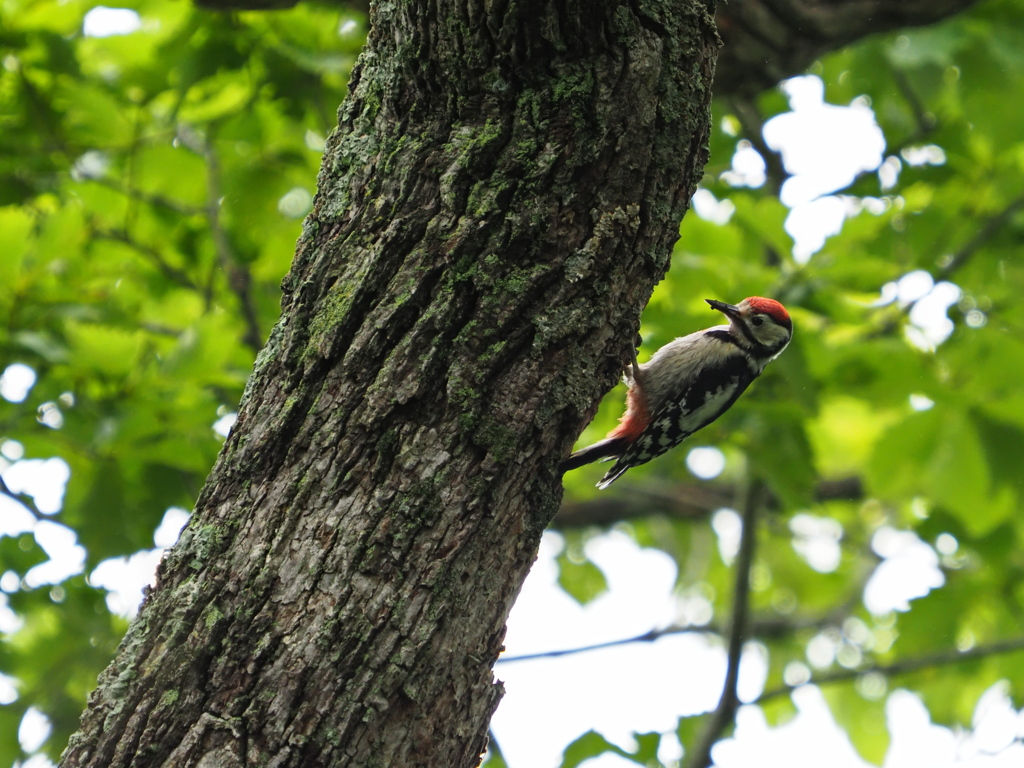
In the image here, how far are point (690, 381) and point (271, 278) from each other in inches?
101

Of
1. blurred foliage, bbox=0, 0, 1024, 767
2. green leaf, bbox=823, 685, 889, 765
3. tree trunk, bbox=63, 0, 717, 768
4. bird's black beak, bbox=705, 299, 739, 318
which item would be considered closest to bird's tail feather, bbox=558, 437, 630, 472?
→ blurred foliage, bbox=0, 0, 1024, 767

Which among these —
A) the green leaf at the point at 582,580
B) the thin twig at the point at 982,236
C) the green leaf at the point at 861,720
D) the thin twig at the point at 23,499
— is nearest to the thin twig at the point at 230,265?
the thin twig at the point at 23,499

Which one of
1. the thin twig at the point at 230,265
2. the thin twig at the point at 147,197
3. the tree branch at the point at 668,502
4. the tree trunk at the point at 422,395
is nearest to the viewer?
the tree trunk at the point at 422,395

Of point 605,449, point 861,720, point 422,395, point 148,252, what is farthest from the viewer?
Answer: point 861,720

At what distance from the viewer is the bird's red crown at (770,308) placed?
4262mm

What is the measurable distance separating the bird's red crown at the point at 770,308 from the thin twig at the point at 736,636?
1.05m

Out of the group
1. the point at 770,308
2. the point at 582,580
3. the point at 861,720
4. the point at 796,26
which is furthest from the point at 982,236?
the point at 861,720

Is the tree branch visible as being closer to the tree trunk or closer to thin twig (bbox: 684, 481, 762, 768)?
thin twig (bbox: 684, 481, 762, 768)

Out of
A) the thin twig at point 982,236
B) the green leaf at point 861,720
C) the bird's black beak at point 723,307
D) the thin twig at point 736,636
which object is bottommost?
the green leaf at point 861,720

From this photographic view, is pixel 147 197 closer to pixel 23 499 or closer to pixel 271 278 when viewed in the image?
pixel 271 278

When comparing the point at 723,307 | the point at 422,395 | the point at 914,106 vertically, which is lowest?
the point at 914,106

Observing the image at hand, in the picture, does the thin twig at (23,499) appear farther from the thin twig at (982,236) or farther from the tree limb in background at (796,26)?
the thin twig at (982,236)

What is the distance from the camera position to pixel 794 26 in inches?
151

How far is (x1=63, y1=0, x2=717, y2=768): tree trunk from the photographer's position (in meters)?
1.78
